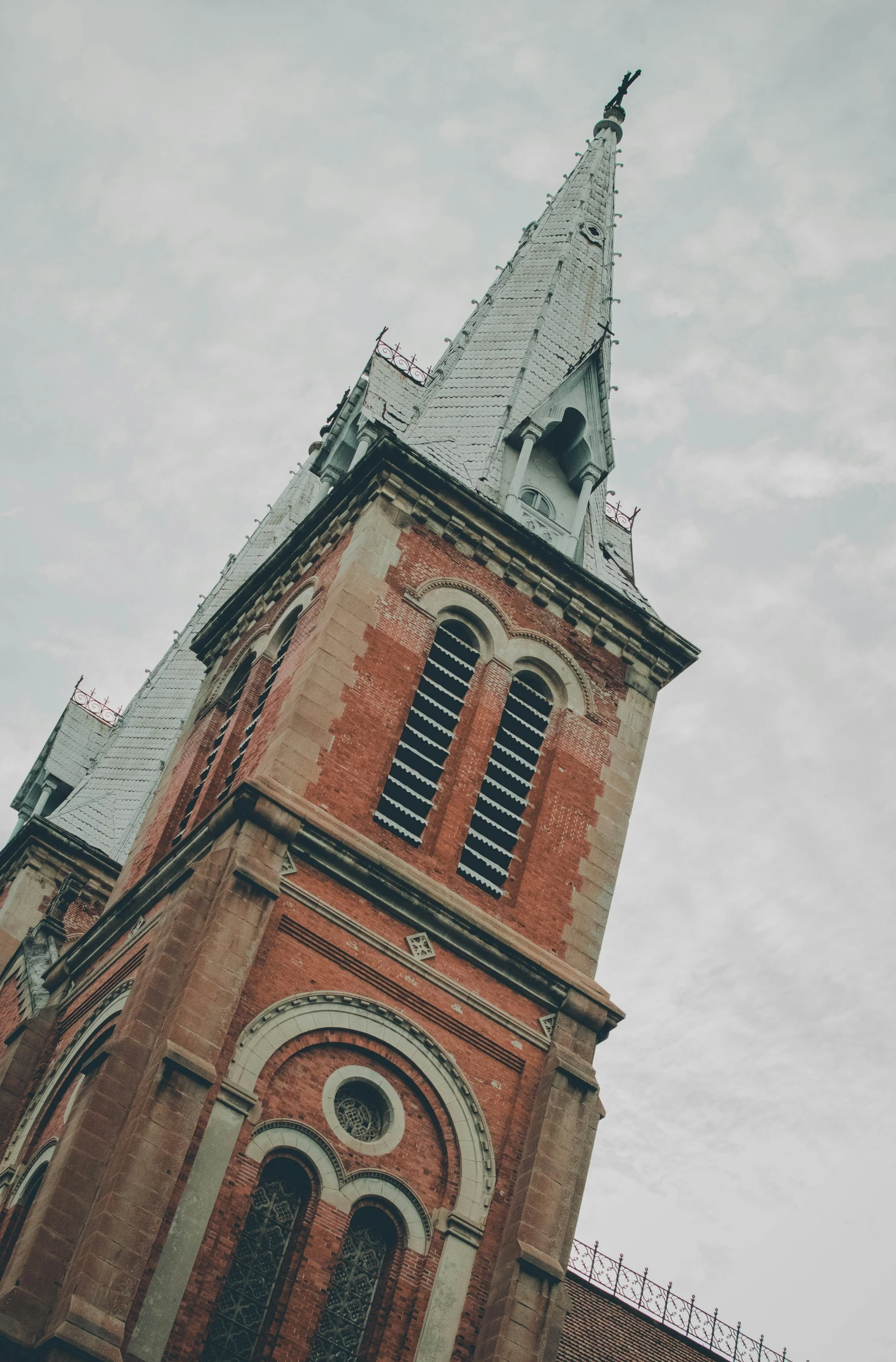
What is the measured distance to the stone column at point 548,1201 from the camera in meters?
20.0

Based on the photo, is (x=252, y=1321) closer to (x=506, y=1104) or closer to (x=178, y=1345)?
(x=178, y=1345)

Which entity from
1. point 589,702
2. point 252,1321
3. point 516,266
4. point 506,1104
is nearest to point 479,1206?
point 506,1104

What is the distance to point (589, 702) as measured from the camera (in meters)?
27.4

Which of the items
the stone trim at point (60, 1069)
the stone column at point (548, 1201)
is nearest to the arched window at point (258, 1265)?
the stone column at point (548, 1201)

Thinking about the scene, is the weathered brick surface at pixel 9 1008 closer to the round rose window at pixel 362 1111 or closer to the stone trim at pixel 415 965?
the stone trim at pixel 415 965

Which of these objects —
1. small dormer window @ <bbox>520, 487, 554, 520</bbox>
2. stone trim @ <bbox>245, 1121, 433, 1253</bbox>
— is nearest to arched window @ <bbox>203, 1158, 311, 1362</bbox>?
stone trim @ <bbox>245, 1121, 433, 1253</bbox>

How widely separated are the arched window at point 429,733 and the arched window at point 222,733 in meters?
3.28

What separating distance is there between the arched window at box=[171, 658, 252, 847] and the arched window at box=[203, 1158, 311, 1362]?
6.28m

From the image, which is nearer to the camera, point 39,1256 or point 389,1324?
point 39,1256

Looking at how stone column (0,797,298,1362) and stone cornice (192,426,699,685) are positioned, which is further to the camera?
stone cornice (192,426,699,685)

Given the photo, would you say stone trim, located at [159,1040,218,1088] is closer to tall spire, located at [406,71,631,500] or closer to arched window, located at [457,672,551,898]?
arched window, located at [457,672,551,898]

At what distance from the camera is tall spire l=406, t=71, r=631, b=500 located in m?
31.7

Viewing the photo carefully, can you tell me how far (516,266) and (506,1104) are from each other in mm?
21804

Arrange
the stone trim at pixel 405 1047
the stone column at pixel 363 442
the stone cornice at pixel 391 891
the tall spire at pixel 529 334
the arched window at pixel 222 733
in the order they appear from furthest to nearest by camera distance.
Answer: the stone column at pixel 363 442 → the tall spire at pixel 529 334 → the arched window at pixel 222 733 → the stone cornice at pixel 391 891 → the stone trim at pixel 405 1047
